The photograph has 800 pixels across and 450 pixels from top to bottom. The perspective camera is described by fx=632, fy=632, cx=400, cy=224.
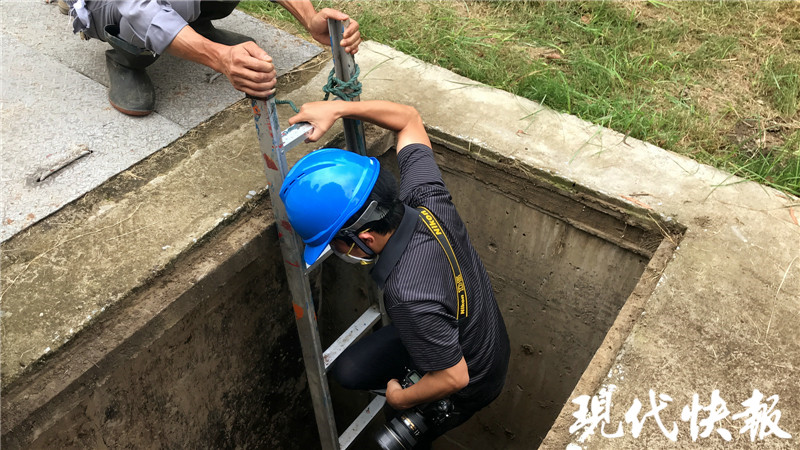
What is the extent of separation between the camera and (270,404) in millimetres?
3352

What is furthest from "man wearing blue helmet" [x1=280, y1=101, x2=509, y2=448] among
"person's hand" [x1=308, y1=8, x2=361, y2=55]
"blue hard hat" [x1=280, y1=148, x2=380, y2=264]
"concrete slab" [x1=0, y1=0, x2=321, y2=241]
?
"concrete slab" [x1=0, y1=0, x2=321, y2=241]

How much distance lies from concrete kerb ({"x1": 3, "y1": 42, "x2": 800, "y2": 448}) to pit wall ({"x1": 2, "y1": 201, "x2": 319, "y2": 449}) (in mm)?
92

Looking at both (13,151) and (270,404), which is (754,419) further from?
(13,151)

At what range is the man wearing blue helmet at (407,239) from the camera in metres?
2.07

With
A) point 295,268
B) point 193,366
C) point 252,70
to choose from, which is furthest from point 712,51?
point 193,366

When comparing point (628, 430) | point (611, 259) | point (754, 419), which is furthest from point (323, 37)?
point (754, 419)

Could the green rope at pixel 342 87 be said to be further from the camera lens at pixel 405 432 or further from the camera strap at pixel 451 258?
the camera lens at pixel 405 432

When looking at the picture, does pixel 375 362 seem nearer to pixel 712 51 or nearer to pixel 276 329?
pixel 276 329

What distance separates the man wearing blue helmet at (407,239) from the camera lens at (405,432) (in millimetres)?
112

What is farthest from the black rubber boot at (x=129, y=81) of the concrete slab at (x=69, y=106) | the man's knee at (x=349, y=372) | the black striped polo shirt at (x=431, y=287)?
the man's knee at (x=349, y=372)

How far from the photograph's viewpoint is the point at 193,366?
107 inches

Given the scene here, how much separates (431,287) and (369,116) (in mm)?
719

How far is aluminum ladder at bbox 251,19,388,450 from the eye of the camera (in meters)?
2.13

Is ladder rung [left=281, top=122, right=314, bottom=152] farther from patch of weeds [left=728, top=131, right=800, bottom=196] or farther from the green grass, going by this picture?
patch of weeds [left=728, top=131, right=800, bottom=196]
